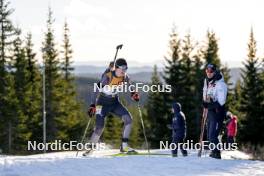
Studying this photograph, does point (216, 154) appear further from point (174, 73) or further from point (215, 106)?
point (174, 73)

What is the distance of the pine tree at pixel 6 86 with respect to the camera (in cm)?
4072

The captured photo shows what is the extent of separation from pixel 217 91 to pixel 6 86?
3147 centimetres

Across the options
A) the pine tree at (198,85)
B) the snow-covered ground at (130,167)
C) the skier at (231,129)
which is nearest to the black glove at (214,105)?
the snow-covered ground at (130,167)

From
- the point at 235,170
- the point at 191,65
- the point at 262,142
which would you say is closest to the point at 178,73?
the point at 191,65

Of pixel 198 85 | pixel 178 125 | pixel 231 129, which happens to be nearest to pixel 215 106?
pixel 178 125

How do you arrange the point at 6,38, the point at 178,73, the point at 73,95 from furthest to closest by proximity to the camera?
1. the point at 73,95
2. the point at 178,73
3. the point at 6,38

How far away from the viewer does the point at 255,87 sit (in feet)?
138

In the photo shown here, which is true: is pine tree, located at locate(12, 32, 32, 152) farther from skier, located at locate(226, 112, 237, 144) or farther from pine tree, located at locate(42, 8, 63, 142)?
skier, located at locate(226, 112, 237, 144)

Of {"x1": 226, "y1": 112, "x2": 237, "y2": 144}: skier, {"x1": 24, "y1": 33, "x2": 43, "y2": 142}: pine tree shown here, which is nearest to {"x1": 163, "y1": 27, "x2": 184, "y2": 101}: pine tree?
{"x1": 24, "y1": 33, "x2": 43, "y2": 142}: pine tree

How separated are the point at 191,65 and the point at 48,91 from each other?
42.8 feet

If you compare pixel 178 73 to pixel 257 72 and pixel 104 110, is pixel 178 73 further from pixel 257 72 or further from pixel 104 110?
pixel 104 110

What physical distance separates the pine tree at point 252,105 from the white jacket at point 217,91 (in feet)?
89.7

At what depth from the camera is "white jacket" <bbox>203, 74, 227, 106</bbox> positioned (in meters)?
11.7

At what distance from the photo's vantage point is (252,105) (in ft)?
134
